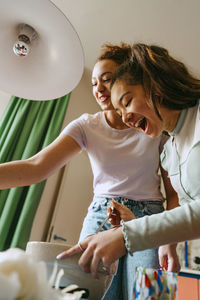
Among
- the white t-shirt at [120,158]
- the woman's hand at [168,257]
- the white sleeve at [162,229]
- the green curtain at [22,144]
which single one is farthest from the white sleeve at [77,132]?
the green curtain at [22,144]

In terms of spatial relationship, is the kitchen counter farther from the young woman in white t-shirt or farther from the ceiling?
the ceiling

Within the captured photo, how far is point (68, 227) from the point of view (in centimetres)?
223

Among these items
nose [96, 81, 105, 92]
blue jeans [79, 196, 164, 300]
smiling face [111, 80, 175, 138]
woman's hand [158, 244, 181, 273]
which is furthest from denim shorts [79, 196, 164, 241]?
nose [96, 81, 105, 92]

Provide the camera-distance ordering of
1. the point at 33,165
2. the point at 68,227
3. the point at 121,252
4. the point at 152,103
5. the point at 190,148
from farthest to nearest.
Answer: the point at 68,227 < the point at 33,165 < the point at 152,103 < the point at 190,148 < the point at 121,252

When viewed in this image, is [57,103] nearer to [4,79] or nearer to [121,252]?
[4,79]

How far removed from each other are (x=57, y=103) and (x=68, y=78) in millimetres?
1443

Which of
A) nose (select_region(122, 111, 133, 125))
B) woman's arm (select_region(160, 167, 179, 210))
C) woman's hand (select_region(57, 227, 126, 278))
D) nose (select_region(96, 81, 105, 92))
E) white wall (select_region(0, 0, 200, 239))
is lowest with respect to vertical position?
woman's hand (select_region(57, 227, 126, 278))

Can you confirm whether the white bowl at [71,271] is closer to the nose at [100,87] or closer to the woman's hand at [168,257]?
the woman's hand at [168,257]

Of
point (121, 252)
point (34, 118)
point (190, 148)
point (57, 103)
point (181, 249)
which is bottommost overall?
point (121, 252)

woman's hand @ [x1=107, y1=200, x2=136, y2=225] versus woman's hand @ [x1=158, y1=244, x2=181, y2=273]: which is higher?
woman's hand @ [x1=107, y1=200, x2=136, y2=225]

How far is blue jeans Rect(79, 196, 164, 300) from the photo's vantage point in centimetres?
63

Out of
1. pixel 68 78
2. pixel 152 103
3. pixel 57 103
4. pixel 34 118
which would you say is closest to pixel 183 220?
pixel 152 103

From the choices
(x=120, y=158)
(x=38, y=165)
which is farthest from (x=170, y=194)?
(x=38, y=165)

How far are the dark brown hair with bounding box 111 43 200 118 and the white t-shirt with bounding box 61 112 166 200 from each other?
0.20 metres
